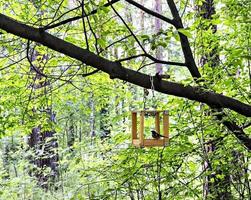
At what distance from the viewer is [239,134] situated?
2.59 metres

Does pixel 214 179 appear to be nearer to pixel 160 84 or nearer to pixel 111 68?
pixel 160 84

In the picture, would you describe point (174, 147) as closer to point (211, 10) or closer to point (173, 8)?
point (173, 8)

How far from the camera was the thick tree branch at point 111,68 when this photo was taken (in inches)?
69.2

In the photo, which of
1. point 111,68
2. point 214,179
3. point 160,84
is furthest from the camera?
point 214,179

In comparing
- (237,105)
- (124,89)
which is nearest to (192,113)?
(237,105)

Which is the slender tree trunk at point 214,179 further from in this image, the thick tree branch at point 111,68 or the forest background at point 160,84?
the thick tree branch at point 111,68

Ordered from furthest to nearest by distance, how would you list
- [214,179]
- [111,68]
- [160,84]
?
[214,179] < [160,84] < [111,68]

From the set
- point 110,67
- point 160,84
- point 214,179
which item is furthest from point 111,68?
point 214,179

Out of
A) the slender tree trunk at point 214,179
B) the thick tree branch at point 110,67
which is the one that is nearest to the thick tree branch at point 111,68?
the thick tree branch at point 110,67

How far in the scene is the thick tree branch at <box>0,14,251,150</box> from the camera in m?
1.76

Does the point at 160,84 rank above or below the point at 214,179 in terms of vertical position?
above

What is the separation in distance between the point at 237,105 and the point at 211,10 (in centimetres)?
179

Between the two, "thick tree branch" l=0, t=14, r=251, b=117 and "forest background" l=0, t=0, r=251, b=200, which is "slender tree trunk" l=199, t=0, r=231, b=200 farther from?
"thick tree branch" l=0, t=14, r=251, b=117

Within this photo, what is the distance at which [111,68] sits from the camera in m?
1.88
